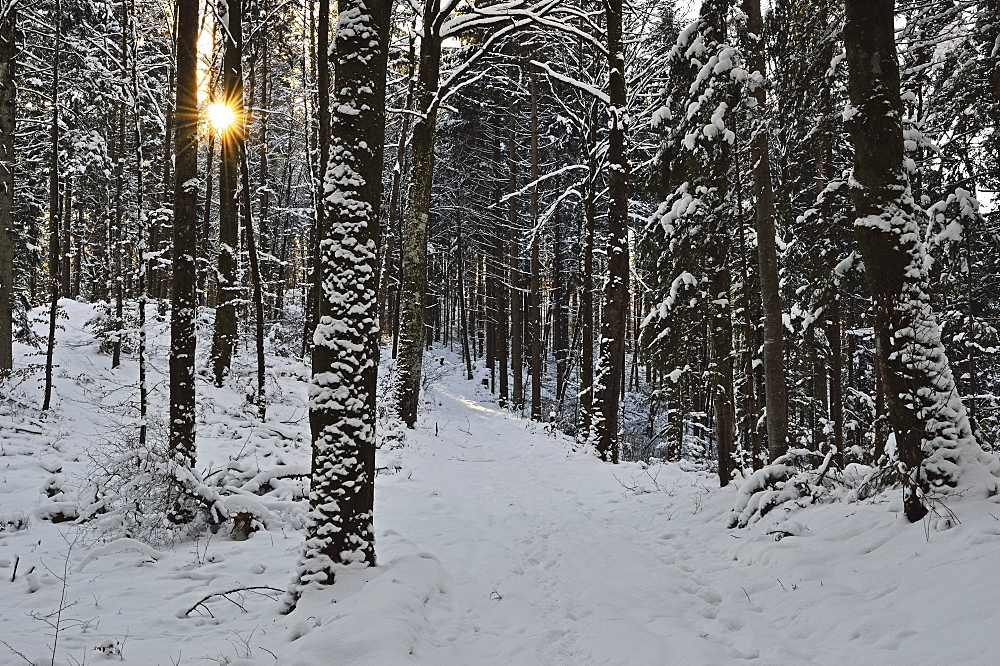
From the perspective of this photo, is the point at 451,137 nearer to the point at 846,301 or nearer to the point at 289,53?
the point at 289,53

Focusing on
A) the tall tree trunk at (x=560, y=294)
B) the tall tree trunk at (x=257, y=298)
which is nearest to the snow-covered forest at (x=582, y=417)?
the tall tree trunk at (x=257, y=298)

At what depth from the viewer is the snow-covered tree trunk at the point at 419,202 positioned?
1253 cm

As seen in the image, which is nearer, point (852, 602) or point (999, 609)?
point (999, 609)

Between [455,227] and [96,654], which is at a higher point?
[455,227]

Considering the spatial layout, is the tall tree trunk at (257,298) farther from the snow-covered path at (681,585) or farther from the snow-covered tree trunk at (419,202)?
the snow-covered path at (681,585)

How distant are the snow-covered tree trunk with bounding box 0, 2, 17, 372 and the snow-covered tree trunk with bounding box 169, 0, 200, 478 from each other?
6949 millimetres

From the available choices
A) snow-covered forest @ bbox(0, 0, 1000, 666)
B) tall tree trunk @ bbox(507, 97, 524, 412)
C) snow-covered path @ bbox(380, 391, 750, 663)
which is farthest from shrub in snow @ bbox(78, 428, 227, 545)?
tall tree trunk @ bbox(507, 97, 524, 412)

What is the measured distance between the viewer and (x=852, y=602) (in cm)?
414

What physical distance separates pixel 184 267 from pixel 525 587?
591 centimetres

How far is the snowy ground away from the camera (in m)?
3.67

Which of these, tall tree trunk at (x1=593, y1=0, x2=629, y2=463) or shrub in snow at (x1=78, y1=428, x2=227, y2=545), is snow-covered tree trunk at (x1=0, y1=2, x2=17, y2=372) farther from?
tall tree trunk at (x1=593, y1=0, x2=629, y2=463)

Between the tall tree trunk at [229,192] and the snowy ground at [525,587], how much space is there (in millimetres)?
5732

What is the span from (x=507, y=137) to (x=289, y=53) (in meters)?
8.65

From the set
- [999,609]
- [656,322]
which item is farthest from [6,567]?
[656,322]
